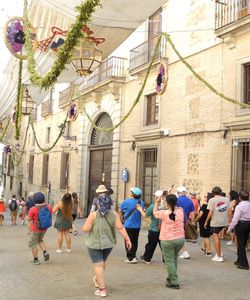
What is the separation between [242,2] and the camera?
11984 millimetres

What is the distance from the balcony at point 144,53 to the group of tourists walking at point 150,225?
686 centimetres

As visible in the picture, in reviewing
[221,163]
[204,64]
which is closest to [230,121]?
[221,163]

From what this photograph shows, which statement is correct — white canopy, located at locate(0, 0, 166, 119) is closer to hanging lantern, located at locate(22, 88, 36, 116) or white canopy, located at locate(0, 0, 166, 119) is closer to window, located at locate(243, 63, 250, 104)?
hanging lantern, located at locate(22, 88, 36, 116)

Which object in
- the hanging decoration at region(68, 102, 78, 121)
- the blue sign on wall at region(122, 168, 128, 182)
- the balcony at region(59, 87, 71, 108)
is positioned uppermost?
the balcony at region(59, 87, 71, 108)

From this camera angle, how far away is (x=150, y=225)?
811cm

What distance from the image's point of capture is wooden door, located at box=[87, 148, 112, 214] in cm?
1986

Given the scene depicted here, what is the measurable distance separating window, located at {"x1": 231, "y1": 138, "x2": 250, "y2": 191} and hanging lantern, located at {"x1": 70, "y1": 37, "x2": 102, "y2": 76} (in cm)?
542

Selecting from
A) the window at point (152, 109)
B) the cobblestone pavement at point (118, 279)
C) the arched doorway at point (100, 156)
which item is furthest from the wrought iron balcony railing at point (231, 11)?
the arched doorway at point (100, 156)

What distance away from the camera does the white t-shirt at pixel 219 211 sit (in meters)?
8.47

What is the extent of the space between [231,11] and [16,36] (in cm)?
607

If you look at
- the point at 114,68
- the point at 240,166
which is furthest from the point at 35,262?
the point at 114,68

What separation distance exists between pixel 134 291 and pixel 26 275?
2010mm

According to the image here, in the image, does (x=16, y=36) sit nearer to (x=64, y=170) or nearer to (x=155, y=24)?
(x=155, y=24)

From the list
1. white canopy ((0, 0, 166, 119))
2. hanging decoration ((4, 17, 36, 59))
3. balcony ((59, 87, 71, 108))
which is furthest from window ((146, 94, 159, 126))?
balcony ((59, 87, 71, 108))
